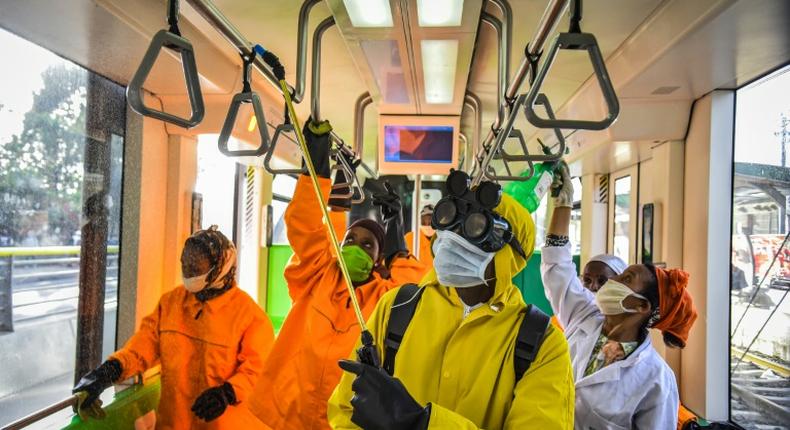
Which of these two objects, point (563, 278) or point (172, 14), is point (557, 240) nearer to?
point (563, 278)

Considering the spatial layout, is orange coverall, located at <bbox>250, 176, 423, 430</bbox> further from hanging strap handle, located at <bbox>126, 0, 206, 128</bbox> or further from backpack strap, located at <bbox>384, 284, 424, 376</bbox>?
hanging strap handle, located at <bbox>126, 0, 206, 128</bbox>

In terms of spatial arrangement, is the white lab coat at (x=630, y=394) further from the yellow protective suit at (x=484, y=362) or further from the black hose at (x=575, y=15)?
the black hose at (x=575, y=15)

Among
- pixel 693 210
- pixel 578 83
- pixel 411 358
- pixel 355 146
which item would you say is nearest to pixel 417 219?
pixel 355 146

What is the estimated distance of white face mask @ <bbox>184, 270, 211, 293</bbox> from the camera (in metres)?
2.61

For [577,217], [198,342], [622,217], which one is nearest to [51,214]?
[198,342]

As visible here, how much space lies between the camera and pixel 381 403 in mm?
1107

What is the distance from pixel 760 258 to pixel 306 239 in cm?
257

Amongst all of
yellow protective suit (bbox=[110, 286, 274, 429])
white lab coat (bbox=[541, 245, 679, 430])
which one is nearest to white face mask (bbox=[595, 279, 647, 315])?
white lab coat (bbox=[541, 245, 679, 430])

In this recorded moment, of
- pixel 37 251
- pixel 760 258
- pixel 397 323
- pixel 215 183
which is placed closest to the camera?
pixel 397 323

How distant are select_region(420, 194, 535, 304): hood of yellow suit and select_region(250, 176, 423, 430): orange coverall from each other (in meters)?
0.90

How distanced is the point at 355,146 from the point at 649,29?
5.33ft

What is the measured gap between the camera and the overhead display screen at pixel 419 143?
3635mm

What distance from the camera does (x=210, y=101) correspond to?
3131 mm

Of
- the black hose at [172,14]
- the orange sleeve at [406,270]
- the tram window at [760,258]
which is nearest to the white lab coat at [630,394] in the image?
the orange sleeve at [406,270]
